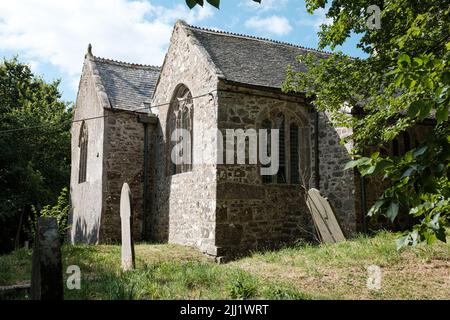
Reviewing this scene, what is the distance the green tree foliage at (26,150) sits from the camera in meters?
19.3

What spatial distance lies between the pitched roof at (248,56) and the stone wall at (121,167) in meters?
4.05

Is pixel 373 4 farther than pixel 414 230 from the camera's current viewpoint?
Yes

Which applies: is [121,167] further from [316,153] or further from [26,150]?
[26,150]

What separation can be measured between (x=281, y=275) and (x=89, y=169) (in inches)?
424

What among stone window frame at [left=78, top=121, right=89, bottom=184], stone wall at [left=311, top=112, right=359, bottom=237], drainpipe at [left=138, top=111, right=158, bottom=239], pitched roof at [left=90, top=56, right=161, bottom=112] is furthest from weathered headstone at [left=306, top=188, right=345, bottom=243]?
stone window frame at [left=78, top=121, right=89, bottom=184]

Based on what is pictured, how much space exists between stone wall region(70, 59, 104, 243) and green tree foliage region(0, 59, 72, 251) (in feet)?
5.57

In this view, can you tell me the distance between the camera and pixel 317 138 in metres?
12.5

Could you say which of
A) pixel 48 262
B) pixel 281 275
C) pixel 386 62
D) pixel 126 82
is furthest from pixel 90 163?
pixel 386 62

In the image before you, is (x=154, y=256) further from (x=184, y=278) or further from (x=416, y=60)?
(x=416, y=60)

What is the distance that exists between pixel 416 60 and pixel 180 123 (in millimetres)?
11296

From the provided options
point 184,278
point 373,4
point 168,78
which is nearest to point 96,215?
point 168,78

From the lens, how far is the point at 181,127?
13578mm
